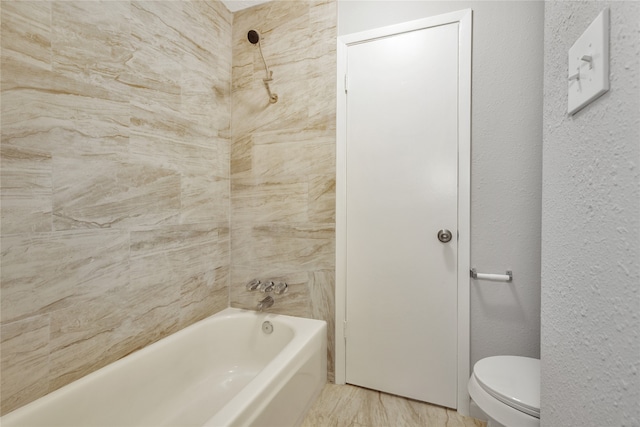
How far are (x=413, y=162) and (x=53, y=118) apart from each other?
1.60 meters

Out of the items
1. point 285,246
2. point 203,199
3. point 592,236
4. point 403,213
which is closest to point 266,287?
point 285,246

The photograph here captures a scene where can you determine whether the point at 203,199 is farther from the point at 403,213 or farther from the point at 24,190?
the point at 403,213

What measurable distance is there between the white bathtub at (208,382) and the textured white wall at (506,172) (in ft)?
3.05

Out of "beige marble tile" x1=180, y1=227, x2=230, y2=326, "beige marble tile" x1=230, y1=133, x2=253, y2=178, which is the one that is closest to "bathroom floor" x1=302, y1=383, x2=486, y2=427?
"beige marble tile" x1=180, y1=227, x2=230, y2=326

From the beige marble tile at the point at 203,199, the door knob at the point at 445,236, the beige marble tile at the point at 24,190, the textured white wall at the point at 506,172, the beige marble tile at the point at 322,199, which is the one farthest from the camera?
the beige marble tile at the point at 322,199

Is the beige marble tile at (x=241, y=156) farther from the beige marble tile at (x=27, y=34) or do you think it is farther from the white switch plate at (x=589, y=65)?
the white switch plate at (x=589, y=65)

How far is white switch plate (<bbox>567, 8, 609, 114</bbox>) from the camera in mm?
467

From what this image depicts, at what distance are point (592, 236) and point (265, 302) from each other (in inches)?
65.5

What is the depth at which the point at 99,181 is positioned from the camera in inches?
49.3

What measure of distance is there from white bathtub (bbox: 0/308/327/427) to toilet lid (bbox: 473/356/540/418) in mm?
817

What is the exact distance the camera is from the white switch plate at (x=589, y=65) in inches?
18.4

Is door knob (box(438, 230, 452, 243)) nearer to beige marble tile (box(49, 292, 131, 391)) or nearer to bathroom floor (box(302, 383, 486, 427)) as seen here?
bathroom floor (box(302, 383, 486, 427))

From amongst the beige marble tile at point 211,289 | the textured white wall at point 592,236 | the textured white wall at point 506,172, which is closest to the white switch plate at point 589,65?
the textured white wall at point 592,236

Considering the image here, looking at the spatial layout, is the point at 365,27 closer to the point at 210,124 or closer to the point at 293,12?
the point at 293,12
